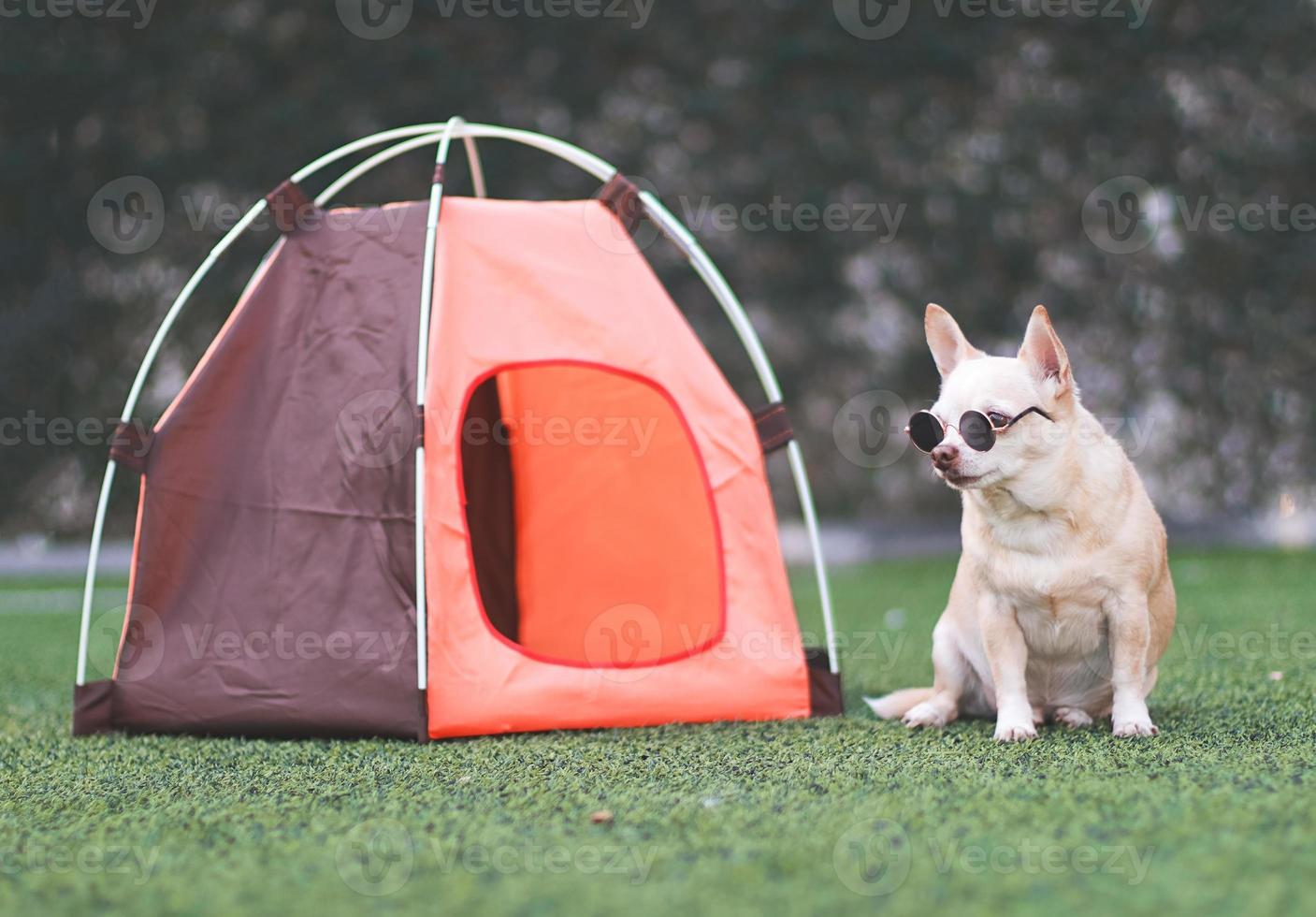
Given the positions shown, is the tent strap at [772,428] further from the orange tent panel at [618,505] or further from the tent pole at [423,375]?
the tent pole at [423,375]

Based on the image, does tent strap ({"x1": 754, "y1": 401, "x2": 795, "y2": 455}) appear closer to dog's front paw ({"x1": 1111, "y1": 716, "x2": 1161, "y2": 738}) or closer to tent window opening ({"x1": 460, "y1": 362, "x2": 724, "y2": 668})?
tent window opening ({"x1": 460, "y1": 362, "x2": 724, "y2": 668})

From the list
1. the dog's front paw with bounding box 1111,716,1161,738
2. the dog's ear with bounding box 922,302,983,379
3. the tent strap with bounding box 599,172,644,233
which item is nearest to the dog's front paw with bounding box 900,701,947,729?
the dog's front paw with bounding box 1111,716,1161,738

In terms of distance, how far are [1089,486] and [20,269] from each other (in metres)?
8.51

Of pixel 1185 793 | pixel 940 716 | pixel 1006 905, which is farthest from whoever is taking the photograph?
pixel 940 716

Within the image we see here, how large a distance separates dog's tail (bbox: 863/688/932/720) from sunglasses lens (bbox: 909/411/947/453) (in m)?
0.76

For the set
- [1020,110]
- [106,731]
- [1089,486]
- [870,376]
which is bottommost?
[106,731]

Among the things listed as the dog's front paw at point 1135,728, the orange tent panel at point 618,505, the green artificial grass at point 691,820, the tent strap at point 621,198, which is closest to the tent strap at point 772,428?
the orange tent panel at point 618,505

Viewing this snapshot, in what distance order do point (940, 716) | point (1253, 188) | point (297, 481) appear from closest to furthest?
point (940, 716), point (297, 481), point (1253, 188)

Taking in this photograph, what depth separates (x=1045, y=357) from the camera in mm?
2822

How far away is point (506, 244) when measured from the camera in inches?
138

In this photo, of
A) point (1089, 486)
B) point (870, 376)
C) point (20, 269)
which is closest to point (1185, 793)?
point (1089, 486)

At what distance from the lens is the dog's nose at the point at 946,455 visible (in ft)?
8.94

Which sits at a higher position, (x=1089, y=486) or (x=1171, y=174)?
(x=1171, y=174)

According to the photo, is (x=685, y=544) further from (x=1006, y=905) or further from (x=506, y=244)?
(x=1006, y=905)
